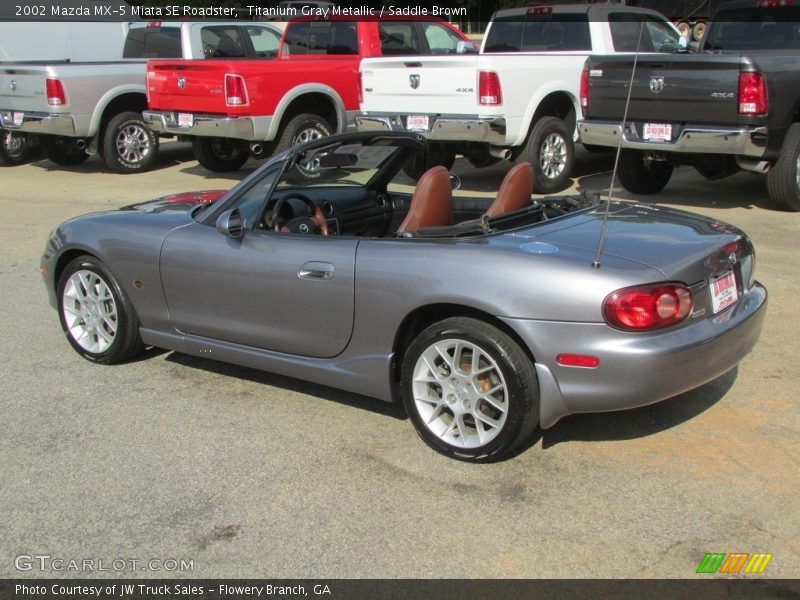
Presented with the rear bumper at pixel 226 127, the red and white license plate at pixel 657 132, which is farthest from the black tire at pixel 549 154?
the rear bumper at pixel 226 127

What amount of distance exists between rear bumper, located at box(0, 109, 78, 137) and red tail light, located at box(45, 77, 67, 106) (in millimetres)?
198

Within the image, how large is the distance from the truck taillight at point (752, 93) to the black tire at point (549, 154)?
2.51m

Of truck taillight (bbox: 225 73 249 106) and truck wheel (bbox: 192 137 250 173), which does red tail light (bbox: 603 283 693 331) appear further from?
truck wheel (bbox: 192 137 250 173)

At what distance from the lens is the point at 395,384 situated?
425 cm

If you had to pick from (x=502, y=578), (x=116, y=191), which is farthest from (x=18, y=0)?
(x=502, y=578)

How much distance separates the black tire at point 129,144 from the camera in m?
13.6

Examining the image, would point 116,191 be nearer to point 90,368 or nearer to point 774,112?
point 90,368

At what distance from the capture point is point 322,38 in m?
13.0

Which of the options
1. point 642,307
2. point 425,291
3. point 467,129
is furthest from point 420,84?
point 642,307

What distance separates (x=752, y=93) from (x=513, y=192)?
457 cm

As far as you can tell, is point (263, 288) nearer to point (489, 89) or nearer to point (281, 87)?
point (489, 89)

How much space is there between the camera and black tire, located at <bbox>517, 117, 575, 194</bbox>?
33.3ft

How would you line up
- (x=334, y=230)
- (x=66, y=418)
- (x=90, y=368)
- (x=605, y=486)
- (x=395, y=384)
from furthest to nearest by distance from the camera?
(x=90, y=368), (x=334, y=230), (x=66, y=418), (x=395, y=384), (x=605, y=486)

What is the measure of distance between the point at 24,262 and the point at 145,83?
6.04m
